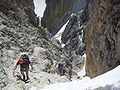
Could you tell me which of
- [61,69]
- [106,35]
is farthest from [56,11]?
[106,35]

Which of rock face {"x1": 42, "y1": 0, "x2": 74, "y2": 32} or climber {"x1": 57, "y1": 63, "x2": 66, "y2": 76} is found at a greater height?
rock face {"x1": 42, "y1": 0, "x2": 74, "y2": 32}

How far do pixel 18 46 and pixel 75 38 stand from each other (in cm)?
4012

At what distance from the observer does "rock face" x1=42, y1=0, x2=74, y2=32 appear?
266 feet

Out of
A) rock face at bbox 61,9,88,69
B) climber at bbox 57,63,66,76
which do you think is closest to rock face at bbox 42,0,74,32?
rock face at bbox 61,9,88,69

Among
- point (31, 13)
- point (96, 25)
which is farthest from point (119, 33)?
point (31, 13)

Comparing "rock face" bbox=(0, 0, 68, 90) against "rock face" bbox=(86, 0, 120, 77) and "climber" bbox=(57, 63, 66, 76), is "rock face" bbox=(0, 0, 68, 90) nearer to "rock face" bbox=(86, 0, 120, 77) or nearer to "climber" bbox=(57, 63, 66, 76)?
"climber" bbox=(57, 63, 66, 76)

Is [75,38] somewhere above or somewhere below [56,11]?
below

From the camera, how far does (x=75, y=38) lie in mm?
61812

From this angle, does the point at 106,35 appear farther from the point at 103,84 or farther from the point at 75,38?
the point at 75,38

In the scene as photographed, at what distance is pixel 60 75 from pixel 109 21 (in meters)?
5.94

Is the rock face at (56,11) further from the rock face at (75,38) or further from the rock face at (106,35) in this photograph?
the rock face at (106,35)

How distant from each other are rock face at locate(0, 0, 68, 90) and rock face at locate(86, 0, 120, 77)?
2.90m

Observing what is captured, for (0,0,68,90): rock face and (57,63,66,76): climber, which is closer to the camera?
(0,0,68,90): rock face

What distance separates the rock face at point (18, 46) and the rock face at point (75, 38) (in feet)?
82.9
